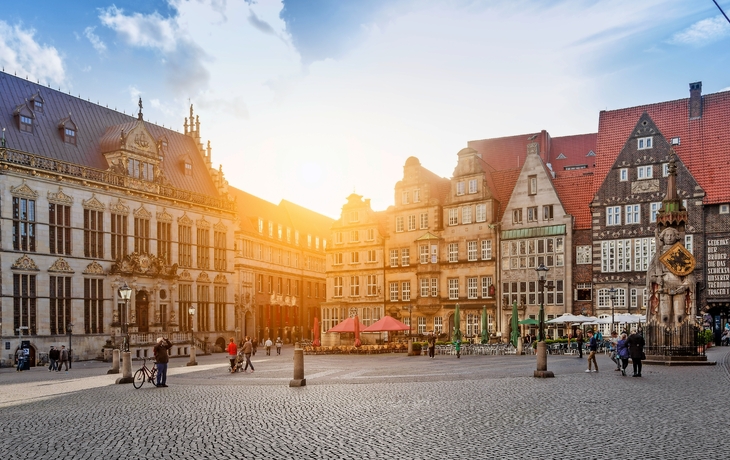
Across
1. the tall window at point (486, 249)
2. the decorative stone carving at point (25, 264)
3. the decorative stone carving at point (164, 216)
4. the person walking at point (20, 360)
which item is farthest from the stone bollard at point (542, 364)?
the decorative stone carving at point (164, 216)

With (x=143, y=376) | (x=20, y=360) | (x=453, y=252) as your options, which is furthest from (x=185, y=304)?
(x=143, y=376)

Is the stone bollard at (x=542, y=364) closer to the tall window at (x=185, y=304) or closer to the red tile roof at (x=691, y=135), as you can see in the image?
the red tile roof at (x=691, y=135)

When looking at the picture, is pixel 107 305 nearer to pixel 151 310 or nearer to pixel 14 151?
pixel 151 310

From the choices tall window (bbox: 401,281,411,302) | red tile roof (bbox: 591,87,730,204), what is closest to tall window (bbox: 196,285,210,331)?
tall window (bbox: 401,281,411,302)

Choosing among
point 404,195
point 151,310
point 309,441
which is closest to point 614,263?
point 404,195

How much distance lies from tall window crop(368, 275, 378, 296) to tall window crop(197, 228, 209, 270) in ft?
51.8

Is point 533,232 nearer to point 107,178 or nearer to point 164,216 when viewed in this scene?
point 164,216

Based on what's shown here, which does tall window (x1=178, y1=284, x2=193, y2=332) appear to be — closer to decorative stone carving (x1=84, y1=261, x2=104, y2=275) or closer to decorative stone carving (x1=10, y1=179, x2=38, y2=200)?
decorative stone carving (x1=84, y1=261, x2=104, y2=275)

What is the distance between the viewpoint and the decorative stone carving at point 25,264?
158ft

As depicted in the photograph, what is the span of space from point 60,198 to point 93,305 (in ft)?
26.8

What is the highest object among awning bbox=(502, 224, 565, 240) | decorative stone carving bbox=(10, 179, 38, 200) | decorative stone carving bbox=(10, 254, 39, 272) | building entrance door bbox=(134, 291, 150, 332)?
decorative stone carving bbox=(10, 179, 38, 200)

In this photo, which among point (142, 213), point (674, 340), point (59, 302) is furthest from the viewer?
point (142, 213)

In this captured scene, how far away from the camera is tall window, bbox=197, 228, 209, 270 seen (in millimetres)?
65062

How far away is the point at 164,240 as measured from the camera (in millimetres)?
61062
